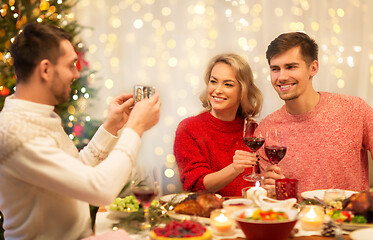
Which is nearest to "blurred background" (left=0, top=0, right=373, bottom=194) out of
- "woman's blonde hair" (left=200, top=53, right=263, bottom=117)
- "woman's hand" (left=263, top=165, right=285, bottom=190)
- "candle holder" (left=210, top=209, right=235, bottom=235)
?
"woman's blonde hair" (left=200, top=53, right=263, bottom=117)

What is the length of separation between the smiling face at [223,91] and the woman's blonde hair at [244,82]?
32mm

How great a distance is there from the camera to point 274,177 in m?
2.13

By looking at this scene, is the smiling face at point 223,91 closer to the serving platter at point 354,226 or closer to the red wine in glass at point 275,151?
the red wine in glass at point 275,151

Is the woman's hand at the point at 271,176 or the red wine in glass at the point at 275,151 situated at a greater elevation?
the red wine in glass at the point at 275,151

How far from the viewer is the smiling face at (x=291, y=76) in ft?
9.01

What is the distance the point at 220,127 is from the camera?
9.59 feet

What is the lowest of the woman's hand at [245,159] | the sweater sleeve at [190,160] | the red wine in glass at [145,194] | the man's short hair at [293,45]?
the sweater sleeve at [190,160]

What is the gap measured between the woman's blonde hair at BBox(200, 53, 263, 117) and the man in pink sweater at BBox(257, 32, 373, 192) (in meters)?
0.21

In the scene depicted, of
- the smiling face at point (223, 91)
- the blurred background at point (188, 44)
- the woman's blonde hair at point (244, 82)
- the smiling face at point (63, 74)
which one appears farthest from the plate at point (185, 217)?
the blurred background at point (188, 44)

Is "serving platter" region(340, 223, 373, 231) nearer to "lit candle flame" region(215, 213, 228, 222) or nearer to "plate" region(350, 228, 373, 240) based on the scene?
"plate" region(350, 228, 373, 240)

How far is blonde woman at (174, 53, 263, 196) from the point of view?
278cm

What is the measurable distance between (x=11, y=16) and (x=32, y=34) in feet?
4.64

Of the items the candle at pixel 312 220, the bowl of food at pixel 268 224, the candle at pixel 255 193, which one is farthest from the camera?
the candle at pixel 255 193

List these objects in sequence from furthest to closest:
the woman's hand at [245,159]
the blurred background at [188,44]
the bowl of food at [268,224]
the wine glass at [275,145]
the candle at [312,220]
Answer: the blurred background at [188,44]
the woman's hand at [245,159]
the wine glass at [275,145]
the candle at [312,220]
the bowl of food at [268,224]
